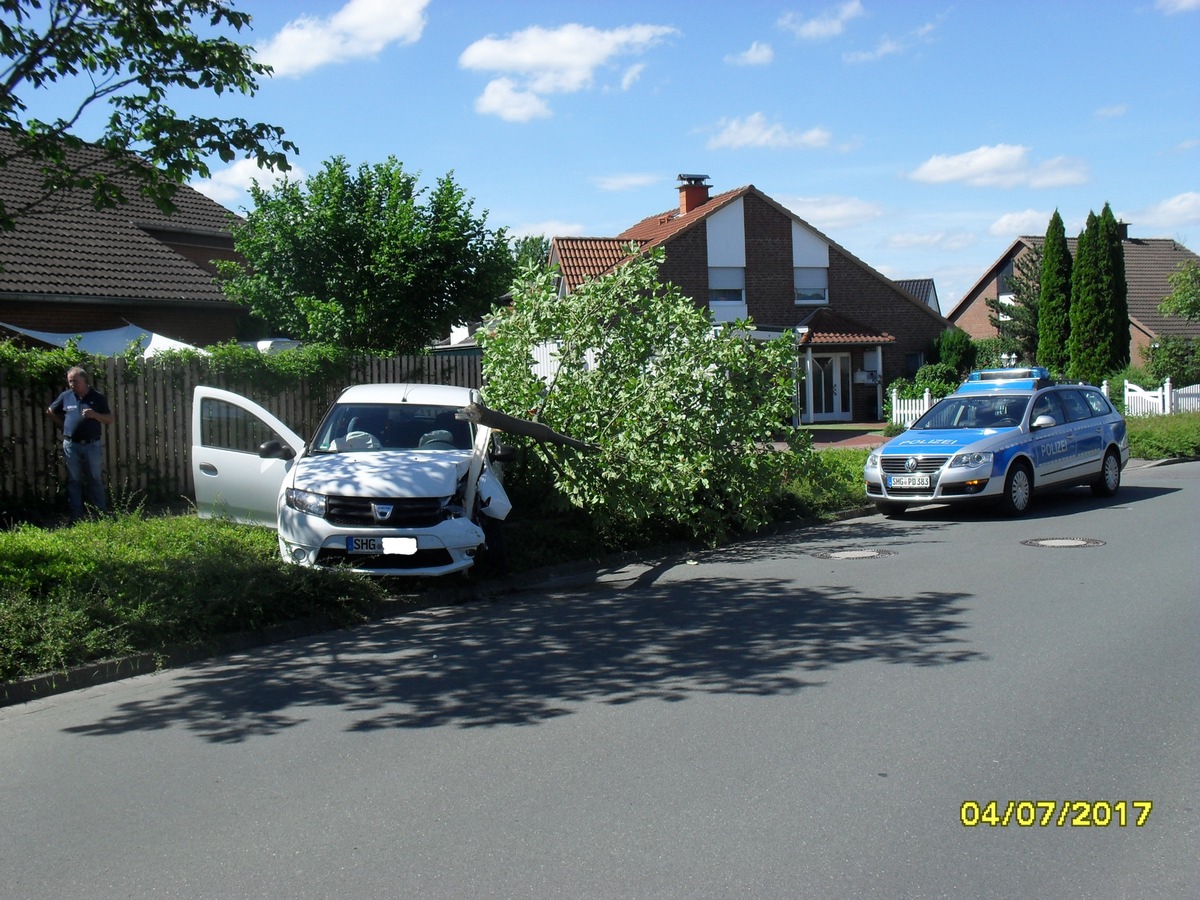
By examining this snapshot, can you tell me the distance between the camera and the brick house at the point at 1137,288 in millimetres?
47250

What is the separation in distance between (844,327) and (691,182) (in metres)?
8.33

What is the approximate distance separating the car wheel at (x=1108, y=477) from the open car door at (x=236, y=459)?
1167cm

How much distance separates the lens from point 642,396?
482 inches

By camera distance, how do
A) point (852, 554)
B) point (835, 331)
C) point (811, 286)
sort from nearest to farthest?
point (852, 554) → point (835, 331) → point (811, 286)

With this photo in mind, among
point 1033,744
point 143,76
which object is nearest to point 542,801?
point 1033,744

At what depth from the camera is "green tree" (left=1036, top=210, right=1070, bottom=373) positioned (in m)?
40.4

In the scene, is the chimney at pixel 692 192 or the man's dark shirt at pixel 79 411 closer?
the man's dark shirt at pixel 79 411

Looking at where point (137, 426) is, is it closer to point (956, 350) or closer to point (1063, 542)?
point (1063, 542)

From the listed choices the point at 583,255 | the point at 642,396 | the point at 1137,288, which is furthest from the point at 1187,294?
the point at 642,396

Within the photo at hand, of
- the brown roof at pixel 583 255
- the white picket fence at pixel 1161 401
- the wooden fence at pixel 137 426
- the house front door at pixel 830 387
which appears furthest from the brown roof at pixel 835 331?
the wooden fence at pixel 137 426

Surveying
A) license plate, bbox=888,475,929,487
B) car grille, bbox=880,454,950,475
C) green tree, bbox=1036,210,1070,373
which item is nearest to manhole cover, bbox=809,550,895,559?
license plate, bbox=888,475,929,487

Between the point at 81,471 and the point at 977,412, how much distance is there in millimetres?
11588

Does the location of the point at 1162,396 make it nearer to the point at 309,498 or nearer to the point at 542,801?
the point at 309,498
